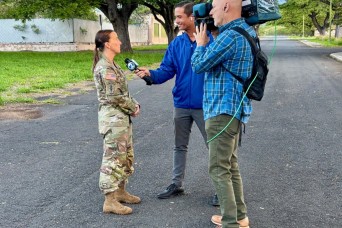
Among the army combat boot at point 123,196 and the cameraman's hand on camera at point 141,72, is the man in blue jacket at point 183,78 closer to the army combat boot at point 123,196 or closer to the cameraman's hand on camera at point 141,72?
the cameraman's hand on camera at point 141,72

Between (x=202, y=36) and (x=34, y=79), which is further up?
(x=202, y=36)

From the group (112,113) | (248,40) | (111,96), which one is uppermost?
(248,40)

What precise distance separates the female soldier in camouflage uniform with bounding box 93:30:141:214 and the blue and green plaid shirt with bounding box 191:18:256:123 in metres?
0.96

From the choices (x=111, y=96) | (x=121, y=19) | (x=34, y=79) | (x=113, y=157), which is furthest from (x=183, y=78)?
(x=121, y=19)

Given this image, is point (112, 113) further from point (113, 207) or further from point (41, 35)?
point (41, 35)

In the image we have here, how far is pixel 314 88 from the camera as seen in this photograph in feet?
42.3

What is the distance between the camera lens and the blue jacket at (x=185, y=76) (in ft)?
14.3

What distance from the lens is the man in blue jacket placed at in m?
4.33

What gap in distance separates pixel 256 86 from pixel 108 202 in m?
1.76

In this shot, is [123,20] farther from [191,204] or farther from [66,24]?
[191,204]

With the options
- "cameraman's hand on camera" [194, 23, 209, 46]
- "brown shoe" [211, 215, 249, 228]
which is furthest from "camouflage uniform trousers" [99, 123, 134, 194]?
"cameraman's hand on camera" [194, 23, 209, 46]

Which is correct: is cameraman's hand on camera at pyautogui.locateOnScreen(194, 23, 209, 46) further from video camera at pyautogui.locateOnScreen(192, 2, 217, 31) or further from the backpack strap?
the backpack strap

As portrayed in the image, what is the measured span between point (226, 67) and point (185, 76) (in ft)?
3.37

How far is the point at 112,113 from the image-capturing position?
419cm
